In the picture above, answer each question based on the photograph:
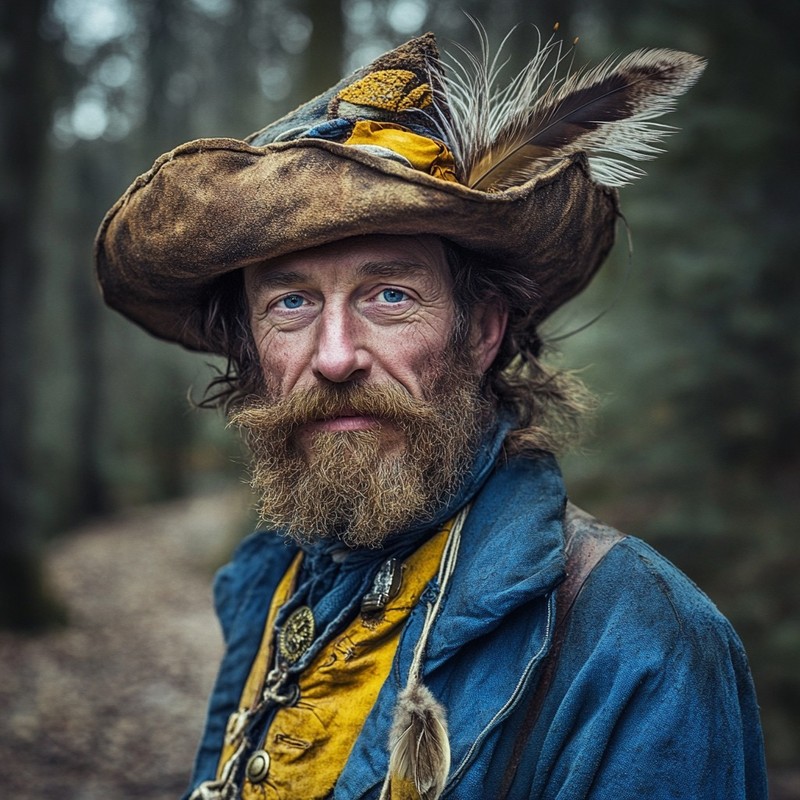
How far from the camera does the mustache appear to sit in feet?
6.29

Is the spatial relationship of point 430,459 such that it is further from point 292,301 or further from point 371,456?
point 292,301

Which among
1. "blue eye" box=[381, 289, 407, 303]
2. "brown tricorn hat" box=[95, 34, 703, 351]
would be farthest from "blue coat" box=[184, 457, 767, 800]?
"brown tricorn hat" box=[95, 34, 703, 351]

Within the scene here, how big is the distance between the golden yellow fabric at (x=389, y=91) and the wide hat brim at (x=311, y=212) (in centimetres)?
31

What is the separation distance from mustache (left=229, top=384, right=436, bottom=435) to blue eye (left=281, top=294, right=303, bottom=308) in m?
0.23

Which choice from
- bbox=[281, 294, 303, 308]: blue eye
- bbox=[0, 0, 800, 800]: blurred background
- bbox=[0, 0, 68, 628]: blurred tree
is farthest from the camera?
bbox=[0, 0, 68, 628]: blurred tree

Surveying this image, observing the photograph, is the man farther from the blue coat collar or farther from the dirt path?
the dirt path

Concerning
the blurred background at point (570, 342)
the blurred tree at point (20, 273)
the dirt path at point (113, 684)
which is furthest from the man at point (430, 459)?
the blurred tree at point (20, 273)

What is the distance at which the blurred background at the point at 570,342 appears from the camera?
4.97 meters

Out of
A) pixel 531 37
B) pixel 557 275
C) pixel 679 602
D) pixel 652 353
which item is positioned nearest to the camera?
pixel 679 602

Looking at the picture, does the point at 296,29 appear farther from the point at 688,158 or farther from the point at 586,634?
the point at 586,634

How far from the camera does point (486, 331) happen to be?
225cm

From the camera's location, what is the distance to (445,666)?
1.68 metres

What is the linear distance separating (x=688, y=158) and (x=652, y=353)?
4.69 ft

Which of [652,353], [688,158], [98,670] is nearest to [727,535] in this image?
[652,353]
